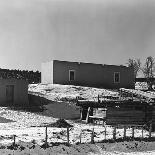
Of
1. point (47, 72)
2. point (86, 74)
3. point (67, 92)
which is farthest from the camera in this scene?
point (47, 72)

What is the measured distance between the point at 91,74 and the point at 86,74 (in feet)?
2.49

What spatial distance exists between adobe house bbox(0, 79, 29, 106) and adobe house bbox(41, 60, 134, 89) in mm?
10036

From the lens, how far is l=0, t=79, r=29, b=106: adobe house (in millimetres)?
33013

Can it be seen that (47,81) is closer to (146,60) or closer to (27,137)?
(27,137)

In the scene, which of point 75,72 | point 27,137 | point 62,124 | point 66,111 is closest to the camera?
point 27,137

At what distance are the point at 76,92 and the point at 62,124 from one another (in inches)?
619

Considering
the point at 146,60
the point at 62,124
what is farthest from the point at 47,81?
the point at 146,60

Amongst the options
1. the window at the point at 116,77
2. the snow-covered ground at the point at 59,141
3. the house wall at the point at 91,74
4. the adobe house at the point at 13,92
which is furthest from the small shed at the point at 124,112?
the window at the point at 116,77

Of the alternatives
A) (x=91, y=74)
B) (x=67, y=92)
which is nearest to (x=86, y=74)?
(x=91, y=74)

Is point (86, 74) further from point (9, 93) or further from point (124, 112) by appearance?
point (124, 112)

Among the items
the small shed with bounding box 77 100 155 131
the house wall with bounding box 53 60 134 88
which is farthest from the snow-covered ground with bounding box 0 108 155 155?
the house wall with bounding box 53 60 134 88

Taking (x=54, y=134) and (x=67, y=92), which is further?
(x=67, y=92)

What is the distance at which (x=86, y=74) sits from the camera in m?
45.3

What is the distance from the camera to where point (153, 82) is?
6106cm
